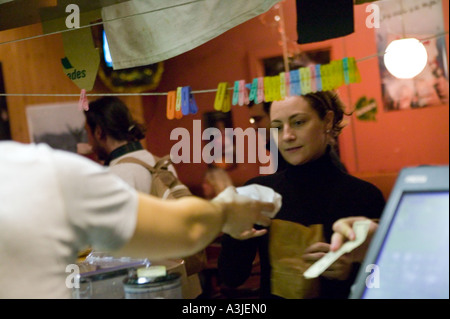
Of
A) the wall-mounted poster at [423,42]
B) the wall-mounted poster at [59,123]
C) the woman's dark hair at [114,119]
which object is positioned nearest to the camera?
the wall-mounted poster at [423,42]

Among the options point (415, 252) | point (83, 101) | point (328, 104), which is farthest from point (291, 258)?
point (83, 101)

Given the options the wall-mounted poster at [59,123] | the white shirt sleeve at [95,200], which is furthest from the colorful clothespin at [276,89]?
the wall-mounted poster at [59,123]

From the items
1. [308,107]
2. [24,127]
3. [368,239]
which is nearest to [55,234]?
[368,239]

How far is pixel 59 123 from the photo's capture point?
8.93 feet

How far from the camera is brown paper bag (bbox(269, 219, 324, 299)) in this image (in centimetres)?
129

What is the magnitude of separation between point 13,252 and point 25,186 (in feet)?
0.31

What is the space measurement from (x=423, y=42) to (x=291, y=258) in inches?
31.4

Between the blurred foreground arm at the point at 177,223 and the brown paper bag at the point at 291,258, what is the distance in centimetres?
38

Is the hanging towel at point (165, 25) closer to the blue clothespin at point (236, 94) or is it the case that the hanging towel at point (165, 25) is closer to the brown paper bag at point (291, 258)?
the blue clothespin at point (236, 94)

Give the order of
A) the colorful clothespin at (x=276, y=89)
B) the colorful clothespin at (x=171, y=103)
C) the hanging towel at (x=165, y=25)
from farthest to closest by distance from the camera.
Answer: the colorful clothespin at (x=171, y=103)
the hanging towel at (x=165, y=25)
the colorful clothespin at (x=276, y=89)

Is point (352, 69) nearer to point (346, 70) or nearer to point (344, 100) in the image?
point (346, 70)

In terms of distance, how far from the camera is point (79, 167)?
2.39 ft

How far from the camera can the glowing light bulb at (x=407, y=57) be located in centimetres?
151
